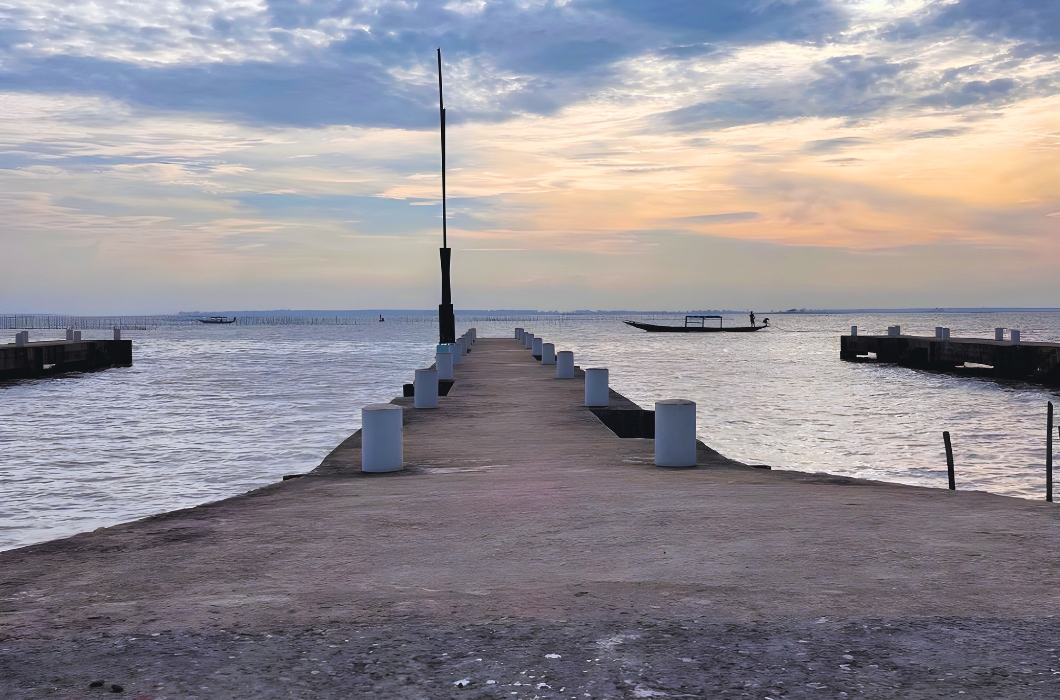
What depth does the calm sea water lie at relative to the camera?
611 inches

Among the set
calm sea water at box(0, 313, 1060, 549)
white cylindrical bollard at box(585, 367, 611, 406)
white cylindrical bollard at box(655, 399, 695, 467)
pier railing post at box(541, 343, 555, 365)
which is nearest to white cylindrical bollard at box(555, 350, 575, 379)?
calm sea water at box(0, 313, 1060, 549)

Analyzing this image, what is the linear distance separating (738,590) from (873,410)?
2770 centimetres

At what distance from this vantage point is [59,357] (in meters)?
50.7

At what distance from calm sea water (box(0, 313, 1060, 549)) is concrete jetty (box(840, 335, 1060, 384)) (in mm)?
2191

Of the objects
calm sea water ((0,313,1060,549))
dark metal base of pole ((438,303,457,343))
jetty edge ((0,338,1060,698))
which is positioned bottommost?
calm sea water ((0,313,1060,549))

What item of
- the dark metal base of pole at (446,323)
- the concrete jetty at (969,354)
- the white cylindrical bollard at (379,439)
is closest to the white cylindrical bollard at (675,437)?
the white cylindrical bollard at (379,439)

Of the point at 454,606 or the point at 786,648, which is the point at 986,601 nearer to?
the point at 786,648

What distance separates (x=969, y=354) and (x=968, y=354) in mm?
125

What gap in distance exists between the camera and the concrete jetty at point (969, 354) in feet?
142

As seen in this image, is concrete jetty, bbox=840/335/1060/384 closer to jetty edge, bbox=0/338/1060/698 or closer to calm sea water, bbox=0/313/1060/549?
calm sea water, bbox=0/313/1060/549

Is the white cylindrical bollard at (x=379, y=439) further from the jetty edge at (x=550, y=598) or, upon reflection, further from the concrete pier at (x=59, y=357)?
the concrete pier at (x=59, y=357)

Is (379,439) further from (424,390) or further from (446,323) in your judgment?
(446,323)

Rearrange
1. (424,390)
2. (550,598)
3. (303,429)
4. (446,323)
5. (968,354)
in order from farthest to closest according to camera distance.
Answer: (968,354) < (446,323) < (303,429) < (424,390) < (550,598)

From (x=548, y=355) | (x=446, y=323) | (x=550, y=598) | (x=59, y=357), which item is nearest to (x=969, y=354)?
(x=548, y=355)
